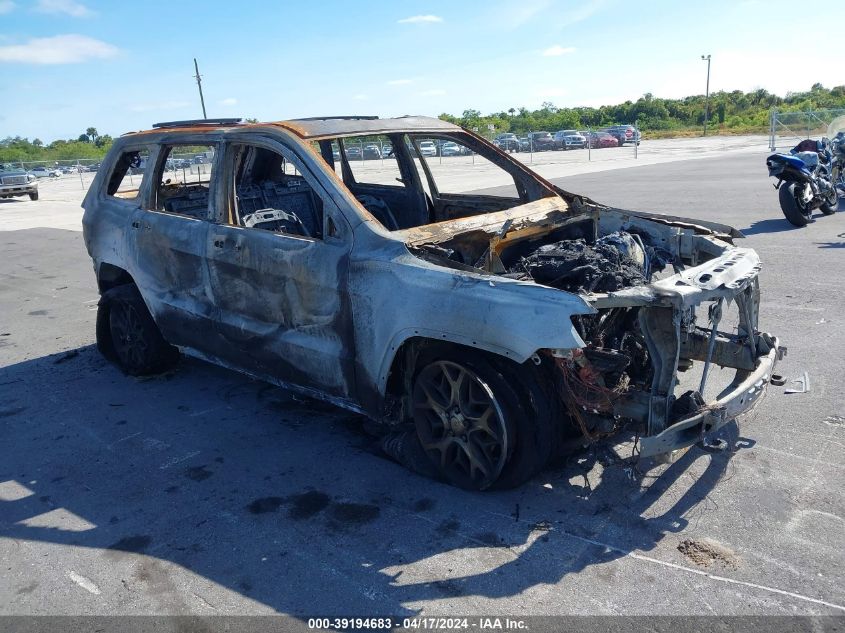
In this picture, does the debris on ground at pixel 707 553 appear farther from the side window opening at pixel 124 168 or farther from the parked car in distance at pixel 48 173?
the parked car in distance at pixel 48 173

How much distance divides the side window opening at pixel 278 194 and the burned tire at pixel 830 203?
29.9 feet

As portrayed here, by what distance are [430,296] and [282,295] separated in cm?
116

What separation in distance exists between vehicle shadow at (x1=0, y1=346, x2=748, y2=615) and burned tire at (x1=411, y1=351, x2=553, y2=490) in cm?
15

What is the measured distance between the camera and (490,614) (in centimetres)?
291

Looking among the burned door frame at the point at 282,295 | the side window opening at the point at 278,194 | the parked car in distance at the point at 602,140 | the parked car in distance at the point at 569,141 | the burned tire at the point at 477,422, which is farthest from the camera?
the parked car in distance at the point at 602,140

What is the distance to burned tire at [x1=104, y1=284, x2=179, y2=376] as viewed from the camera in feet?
19.0

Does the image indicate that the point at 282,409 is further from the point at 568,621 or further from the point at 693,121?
the point at 693,121

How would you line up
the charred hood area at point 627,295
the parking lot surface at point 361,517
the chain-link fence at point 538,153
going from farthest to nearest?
the chain-link fence at point 538,153 → the charred hood area at point 627,295 → the parking lot surface at point 361,517

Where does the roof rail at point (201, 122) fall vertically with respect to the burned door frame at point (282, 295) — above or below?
above

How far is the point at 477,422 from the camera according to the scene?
3717 mm

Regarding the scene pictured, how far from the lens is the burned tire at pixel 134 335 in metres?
5.78

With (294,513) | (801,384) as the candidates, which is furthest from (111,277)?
(801,384)

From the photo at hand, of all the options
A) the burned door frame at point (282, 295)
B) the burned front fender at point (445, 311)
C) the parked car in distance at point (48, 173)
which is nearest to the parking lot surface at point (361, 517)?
the burned door frame at point (282, 295)

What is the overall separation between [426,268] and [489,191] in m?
16.9
